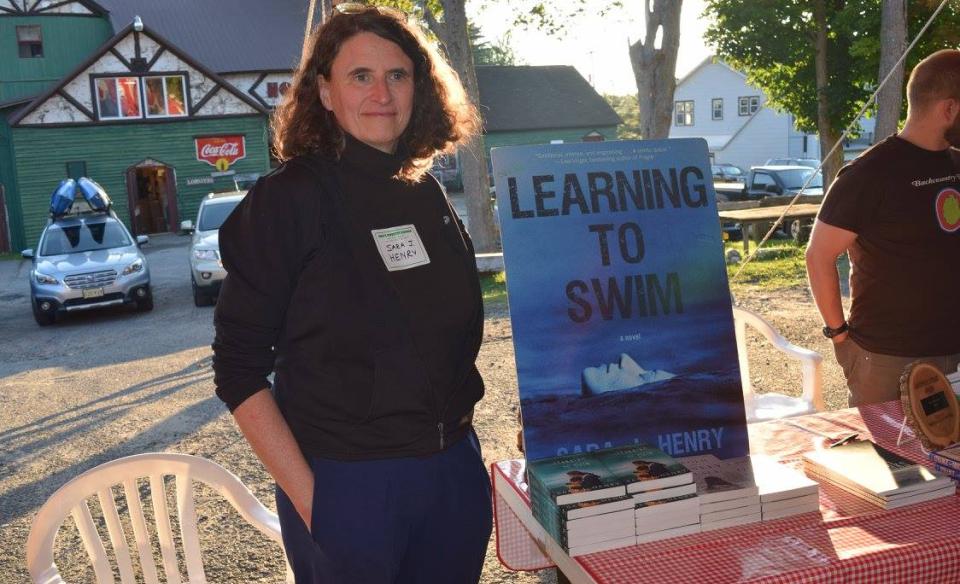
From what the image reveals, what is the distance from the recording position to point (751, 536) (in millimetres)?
2166

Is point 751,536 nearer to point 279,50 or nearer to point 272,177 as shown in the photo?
point 272,177

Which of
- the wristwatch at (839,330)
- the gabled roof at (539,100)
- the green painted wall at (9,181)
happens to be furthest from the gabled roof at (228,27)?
the wristwatch at (839,330)

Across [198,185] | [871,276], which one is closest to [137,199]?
[198,185]

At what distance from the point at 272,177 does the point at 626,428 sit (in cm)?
115

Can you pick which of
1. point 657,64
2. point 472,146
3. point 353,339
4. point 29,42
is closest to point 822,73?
point 657,64

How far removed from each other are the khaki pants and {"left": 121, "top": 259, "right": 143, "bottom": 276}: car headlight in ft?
38.9

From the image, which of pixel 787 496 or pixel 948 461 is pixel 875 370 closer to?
pixel 948 461

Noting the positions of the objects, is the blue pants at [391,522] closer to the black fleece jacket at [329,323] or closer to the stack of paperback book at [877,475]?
the black fleece jacket at [329,323]

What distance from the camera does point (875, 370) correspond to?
351 cm

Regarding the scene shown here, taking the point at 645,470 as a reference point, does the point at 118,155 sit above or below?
above

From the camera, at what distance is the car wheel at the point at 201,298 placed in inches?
555

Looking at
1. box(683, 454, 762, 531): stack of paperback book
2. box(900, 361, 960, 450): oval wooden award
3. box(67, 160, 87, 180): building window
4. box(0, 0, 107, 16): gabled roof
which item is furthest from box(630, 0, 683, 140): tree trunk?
box(0, 0, 107, 16): gabled roof

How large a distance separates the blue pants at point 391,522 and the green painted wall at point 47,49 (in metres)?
30.4

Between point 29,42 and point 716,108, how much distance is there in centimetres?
3834
